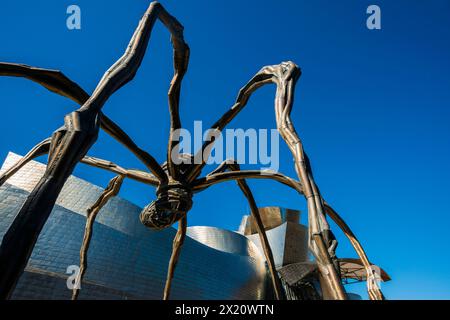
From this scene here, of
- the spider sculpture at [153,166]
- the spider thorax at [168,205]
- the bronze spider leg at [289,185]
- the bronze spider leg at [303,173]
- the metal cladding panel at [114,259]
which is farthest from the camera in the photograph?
the metal cladding panel at [114,259]

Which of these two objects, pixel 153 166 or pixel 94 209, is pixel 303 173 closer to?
pixel 153 166

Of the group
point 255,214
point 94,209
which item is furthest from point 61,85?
point 255,214

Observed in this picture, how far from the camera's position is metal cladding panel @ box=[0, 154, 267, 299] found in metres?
11.3

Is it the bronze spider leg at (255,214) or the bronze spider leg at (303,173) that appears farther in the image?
the bronze spider leg at (255,214)

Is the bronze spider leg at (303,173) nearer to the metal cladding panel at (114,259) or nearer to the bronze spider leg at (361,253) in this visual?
the bronze spider leg at (361,253)

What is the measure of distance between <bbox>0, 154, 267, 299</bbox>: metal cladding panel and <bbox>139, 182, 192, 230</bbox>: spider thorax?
8.13m

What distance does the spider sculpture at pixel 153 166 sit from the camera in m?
1.52

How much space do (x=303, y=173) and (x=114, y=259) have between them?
14.3m

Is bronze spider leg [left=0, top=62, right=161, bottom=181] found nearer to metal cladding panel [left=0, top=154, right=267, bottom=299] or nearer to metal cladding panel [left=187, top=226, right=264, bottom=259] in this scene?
metal cladding panel [left=0, top=154, right=267, bottom=299]

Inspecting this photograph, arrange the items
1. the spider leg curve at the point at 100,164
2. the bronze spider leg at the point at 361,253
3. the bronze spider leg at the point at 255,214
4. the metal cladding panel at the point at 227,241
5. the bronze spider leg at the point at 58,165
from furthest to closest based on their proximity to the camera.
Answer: the metal cladding panel at the point at 227,241, the bronze spider leg at the point at 255,214, the spider leg curve at the point at 100,164, the bronze spider leg at the point at 361,253, the bronze spider leg at the point at 58,165

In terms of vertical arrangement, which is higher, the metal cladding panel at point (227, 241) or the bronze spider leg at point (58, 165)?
the metal cladding panel at point (227, 241)

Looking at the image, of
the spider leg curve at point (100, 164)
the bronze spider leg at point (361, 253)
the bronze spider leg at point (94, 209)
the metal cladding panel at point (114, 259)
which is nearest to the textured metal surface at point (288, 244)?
the metal cladding panel at point (114, 259)

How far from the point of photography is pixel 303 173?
232cm

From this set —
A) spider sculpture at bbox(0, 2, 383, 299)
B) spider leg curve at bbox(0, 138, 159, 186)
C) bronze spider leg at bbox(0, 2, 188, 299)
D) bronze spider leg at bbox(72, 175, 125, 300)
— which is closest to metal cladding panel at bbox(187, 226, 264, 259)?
spider sculpture at bbox(0, 2, 383, 299)
